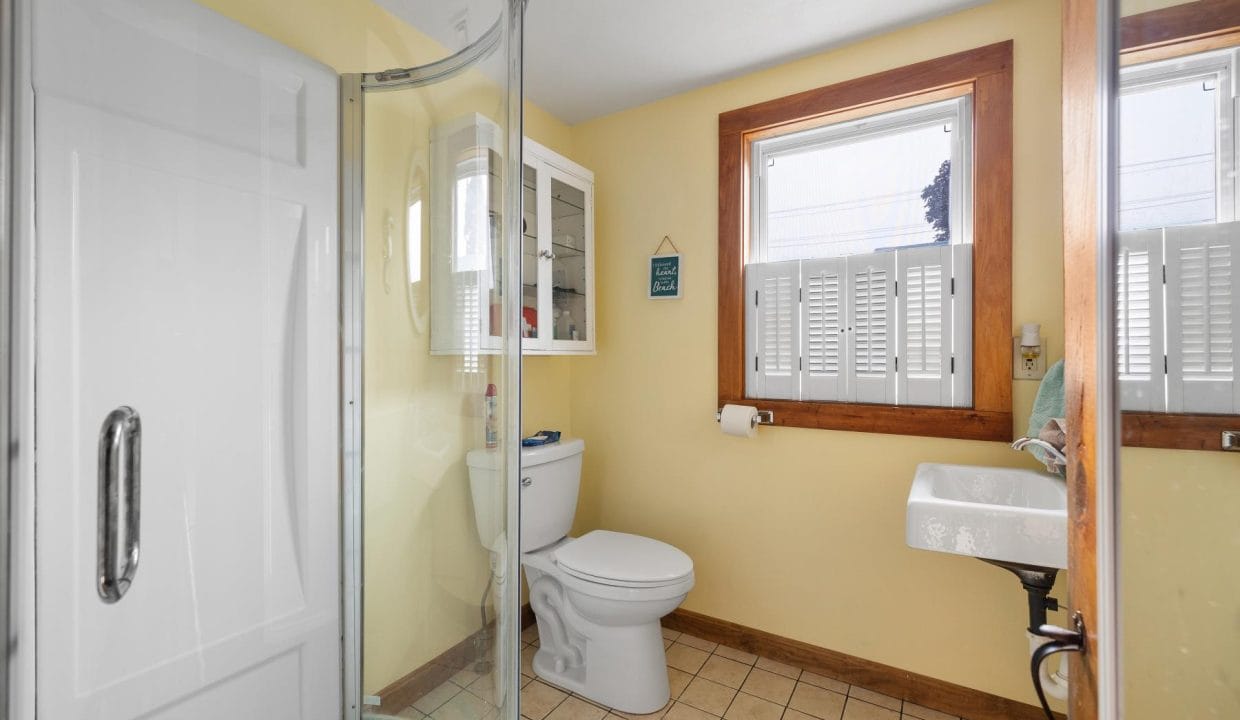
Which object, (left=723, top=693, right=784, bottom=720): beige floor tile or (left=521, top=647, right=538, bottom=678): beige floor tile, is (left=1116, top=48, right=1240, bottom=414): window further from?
(left=521, top=647, right=538, bottom=678): beige floor tile

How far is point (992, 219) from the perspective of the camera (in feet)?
5.46

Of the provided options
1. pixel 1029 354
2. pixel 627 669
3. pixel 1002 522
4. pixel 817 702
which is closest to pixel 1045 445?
pixel 1002 522

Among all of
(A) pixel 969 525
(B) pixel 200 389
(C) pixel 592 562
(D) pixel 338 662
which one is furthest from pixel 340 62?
(A) pixel 969 525

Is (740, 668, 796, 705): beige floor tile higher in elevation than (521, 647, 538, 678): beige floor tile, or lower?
higher

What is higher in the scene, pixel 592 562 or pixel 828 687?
pixel 592 562

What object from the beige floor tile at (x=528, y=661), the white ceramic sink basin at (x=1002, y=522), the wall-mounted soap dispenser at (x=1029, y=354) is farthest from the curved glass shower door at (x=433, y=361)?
the wall-mounted soap dispenser at (x=1029, y=354)

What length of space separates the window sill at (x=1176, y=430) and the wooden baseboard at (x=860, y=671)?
5.53ft

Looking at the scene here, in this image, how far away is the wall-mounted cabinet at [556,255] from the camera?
2.00 m

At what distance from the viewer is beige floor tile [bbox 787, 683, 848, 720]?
5.58 feet

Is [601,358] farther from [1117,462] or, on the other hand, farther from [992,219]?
[1117,462]

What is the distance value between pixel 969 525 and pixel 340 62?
1.70 m

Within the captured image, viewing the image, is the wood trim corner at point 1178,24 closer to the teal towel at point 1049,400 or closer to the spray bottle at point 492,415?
the spray bottle at point 492,415

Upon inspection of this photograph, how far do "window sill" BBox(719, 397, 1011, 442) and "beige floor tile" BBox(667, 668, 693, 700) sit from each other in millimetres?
994

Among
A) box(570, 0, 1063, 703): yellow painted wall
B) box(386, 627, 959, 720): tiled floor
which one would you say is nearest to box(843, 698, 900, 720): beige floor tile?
box(386, 627, 959, 720): tiled floor
